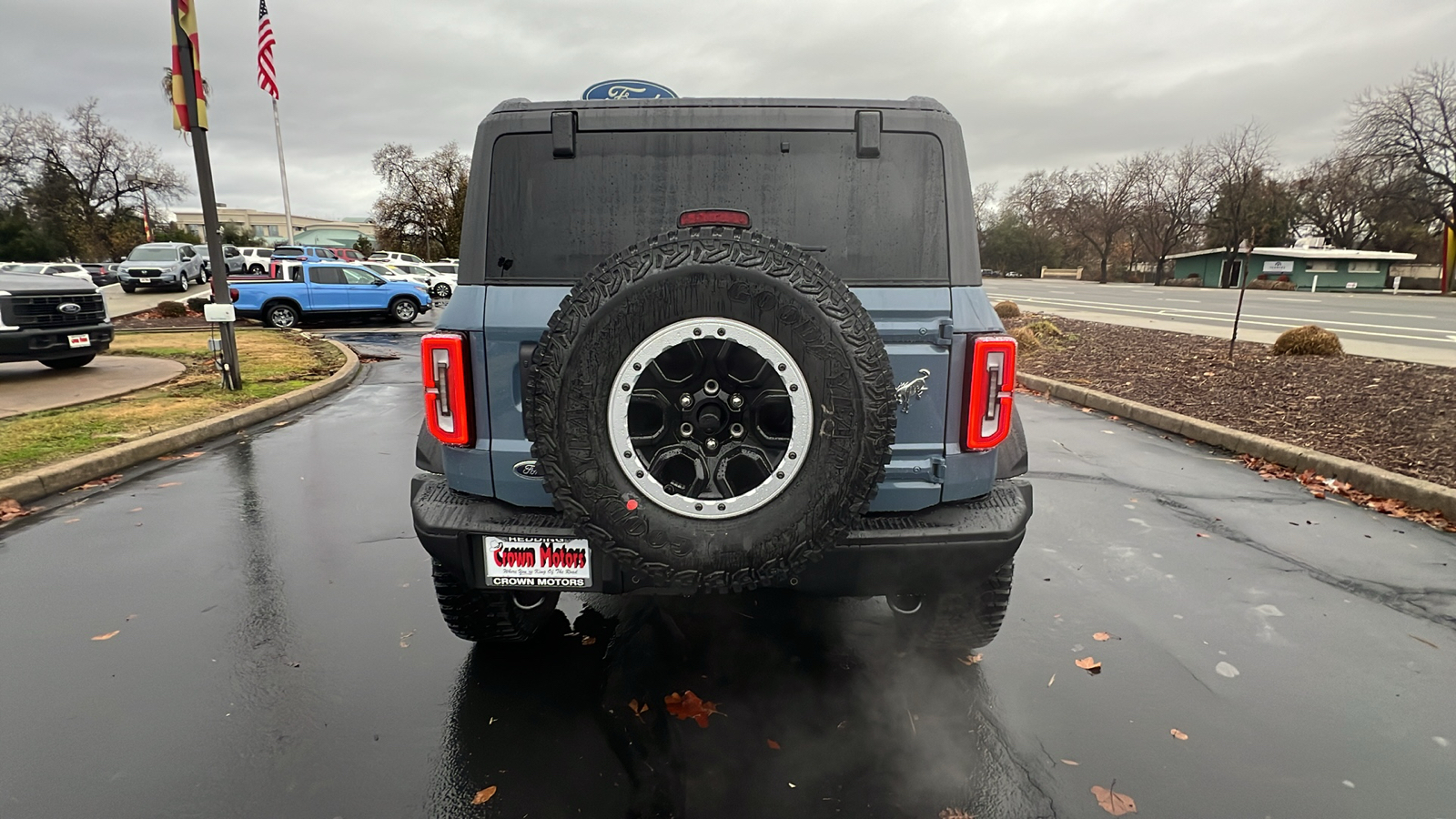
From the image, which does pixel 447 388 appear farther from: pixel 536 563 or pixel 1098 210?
pixel 1098 210

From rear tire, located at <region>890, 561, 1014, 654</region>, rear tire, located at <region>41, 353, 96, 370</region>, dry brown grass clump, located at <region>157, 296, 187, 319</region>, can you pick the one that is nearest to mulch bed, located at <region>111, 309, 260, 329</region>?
dry brown grass clump, located at <region>157, 296, 187, 319</region>

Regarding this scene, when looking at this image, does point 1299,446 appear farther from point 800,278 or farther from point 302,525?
point 302,525

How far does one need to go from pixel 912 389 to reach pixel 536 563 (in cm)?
138

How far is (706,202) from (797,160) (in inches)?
13.7

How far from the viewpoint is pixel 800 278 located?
6.67ft

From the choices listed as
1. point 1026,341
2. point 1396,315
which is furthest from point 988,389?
point 1396,315

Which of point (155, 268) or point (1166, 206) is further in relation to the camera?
point (1166, 206)

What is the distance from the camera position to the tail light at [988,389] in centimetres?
240

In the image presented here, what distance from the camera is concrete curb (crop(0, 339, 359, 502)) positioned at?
5121mm

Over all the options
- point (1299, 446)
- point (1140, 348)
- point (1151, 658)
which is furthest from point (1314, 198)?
point (1151, 658)

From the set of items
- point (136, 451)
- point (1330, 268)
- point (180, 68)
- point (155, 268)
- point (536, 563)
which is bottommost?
point (136, 451)

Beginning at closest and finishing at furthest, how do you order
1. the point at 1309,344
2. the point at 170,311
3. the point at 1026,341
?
the point at 1309,344
the point at 1026,341
the point at 170,311

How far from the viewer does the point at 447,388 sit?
2.43 m

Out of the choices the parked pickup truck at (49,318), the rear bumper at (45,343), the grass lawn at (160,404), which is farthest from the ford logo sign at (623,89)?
the rear bumper at (45,343)
